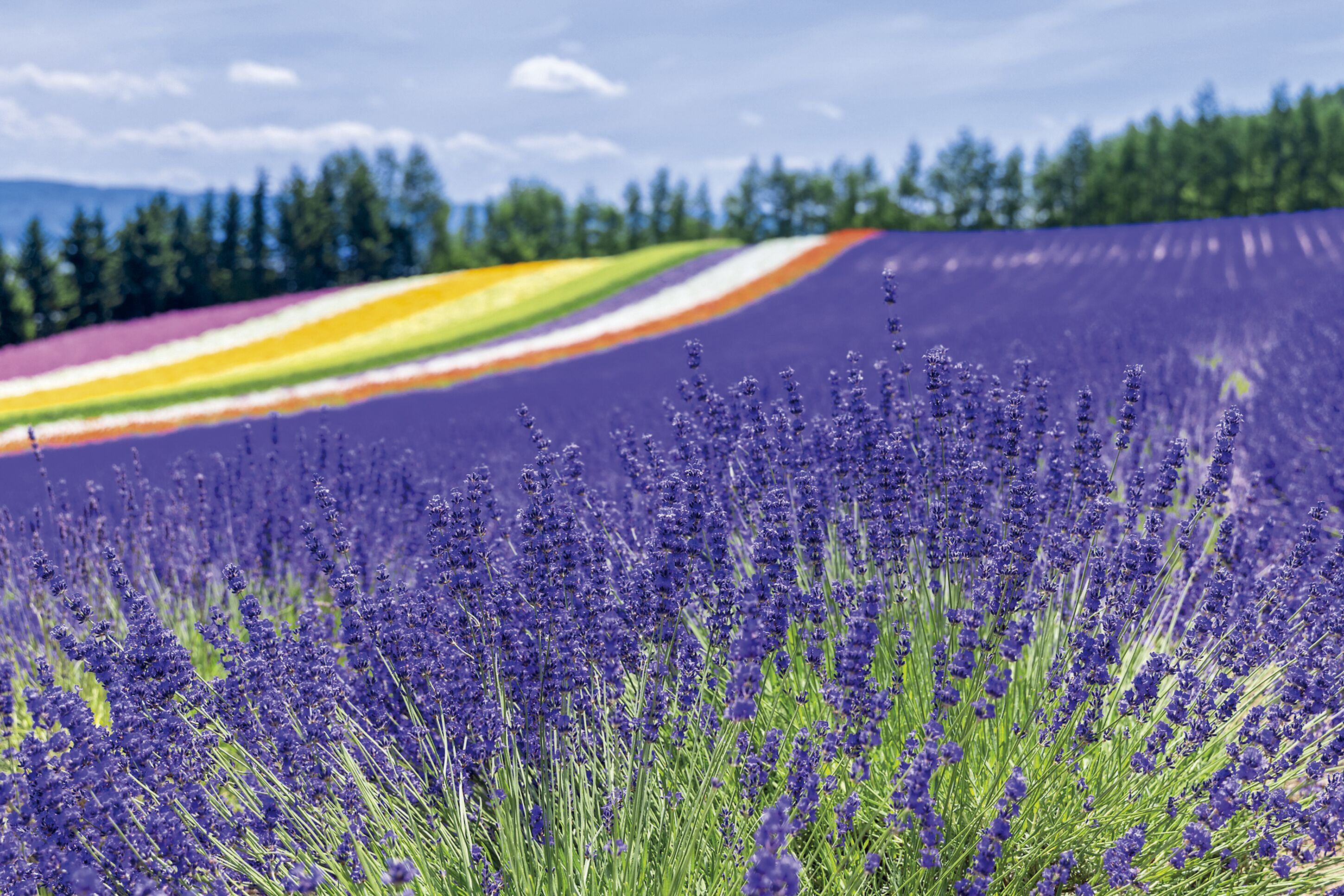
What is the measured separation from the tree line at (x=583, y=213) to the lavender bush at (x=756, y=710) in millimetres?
37820

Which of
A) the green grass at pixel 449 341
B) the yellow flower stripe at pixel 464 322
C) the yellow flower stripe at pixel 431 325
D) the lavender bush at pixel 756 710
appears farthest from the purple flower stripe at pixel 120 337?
the lavender bush at pixel 756 710

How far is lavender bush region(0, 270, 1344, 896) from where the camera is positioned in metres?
2.03

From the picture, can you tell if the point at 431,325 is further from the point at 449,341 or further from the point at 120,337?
the point at 120,337

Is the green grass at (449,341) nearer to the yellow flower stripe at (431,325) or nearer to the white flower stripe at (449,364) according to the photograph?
the yellow flower stripe at (431,325)

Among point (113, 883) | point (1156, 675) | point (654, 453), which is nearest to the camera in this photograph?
point (113, 883)

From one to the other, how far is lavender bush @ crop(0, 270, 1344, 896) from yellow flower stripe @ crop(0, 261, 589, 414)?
65.8 feet

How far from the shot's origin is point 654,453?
3.38 m

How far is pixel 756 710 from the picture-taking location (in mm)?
1628

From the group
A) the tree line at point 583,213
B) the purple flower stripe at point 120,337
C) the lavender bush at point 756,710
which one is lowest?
the lavender bush at point 756,710

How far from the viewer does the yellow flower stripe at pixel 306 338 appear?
21.1m

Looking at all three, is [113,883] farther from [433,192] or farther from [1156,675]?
[433,192]

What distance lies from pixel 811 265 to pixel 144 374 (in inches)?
799

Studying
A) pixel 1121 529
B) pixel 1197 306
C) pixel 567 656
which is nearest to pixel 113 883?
pixel 567 656

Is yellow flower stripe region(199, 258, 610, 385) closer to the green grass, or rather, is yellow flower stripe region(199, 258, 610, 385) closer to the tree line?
the green grass
